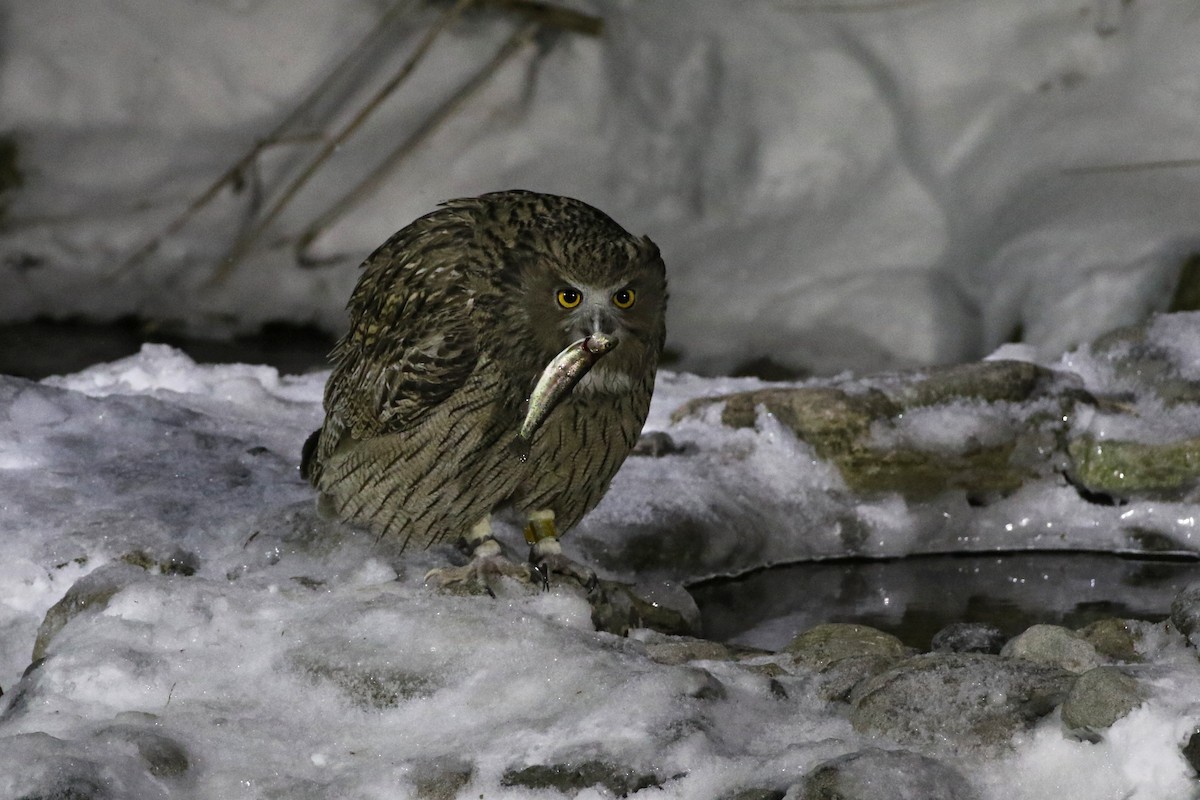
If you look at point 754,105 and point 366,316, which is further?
point 754,105

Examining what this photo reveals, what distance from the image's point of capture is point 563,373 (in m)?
3.08

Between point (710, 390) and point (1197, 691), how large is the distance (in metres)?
2.75

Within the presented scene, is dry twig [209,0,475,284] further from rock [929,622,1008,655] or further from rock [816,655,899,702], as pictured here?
rock [816,655,899,702]

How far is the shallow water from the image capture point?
3.80 m

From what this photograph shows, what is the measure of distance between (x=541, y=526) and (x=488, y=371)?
519 mm

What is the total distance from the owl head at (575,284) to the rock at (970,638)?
35.5 inches

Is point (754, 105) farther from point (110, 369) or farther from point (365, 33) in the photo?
point (110, 369)

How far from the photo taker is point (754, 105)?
280 inches

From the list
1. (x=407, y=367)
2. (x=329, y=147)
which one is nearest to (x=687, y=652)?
(x=407, y=367)

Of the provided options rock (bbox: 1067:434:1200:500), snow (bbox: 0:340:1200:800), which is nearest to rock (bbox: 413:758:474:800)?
snow (bbox: 0:340:1200:800)

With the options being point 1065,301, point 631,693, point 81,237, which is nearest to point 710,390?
point 1065,301

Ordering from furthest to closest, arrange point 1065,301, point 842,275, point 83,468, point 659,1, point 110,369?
point 659,1, point 842,275, point 1065,301, point 110,369, point 83,468

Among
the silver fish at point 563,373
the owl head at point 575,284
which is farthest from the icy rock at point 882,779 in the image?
the owl head at point 575,284

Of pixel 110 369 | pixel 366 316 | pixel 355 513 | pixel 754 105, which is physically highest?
pixel 754 105
